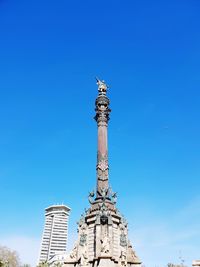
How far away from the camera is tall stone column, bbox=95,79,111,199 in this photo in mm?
25934

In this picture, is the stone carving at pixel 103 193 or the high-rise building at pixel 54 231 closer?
the stone carving at pixel 103 193

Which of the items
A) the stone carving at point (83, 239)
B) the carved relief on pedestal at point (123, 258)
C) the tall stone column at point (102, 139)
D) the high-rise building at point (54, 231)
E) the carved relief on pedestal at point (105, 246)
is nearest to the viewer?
the carved relief on pedestal at point (105, 246)

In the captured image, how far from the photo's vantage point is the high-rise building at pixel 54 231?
13450 cm

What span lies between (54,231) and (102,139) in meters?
122

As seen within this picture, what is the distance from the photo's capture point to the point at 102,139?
28484 millimetres

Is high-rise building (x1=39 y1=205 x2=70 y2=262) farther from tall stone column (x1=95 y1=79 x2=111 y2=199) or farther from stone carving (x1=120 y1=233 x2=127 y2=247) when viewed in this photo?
stone carving (x1=120 y1=233 x2=127 y2=247)

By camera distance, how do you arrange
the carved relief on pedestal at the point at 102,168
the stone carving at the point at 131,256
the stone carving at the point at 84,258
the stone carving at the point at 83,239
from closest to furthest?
the stone carving at the point at 84,258
the stone carving at the point at 83,239
the stone carving at the point at 131,256
the carved relief on pedestal at the point at 102,168

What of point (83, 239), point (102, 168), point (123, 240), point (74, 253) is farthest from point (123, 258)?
point (102, 168)

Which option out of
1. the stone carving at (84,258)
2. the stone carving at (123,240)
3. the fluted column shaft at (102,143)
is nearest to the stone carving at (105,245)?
the stone carving at (84,258)

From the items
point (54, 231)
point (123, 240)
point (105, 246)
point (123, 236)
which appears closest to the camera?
point (105, 246)

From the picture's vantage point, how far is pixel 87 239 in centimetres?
2353

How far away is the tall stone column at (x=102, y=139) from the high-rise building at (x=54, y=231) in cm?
11788

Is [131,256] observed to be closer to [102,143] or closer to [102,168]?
[102,168]

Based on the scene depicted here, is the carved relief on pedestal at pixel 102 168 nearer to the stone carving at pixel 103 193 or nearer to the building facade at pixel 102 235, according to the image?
the building facade at pixel 102 235
